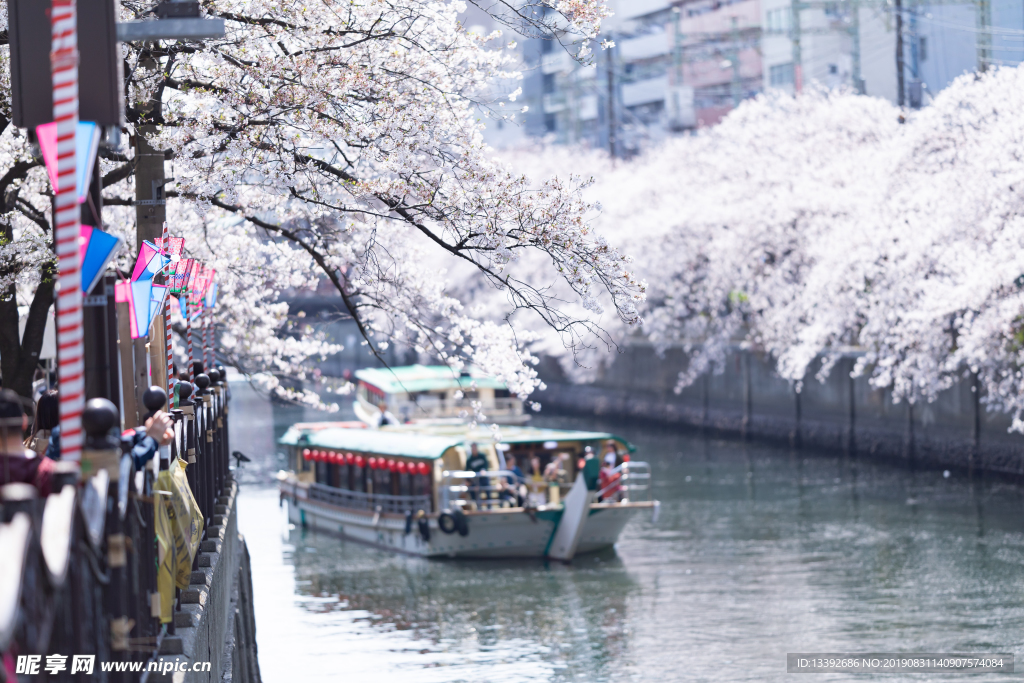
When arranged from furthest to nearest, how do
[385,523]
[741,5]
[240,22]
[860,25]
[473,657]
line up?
[741,5] < [860,25] < [385,523] < [473,657] < [240,22]

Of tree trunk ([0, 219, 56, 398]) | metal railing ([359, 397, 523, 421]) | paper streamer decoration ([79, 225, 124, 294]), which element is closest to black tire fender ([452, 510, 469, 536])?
metal railing ([359, 397, 523, 421])

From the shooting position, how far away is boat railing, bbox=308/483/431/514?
25.7 meters

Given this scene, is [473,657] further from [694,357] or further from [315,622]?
[694,357]

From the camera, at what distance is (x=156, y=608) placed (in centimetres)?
605

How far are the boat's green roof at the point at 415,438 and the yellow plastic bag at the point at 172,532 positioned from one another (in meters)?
16.8

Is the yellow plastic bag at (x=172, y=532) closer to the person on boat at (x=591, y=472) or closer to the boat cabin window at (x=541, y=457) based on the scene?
the person on boat at (x=591, y=472)

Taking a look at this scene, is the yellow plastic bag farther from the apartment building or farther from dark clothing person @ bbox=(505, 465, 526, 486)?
the apartment building

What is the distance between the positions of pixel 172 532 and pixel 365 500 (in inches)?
807

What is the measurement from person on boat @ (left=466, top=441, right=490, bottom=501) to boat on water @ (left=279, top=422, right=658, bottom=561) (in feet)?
0.06

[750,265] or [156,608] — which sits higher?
Result: [750,265]

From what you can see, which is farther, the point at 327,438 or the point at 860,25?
the point at 860,25

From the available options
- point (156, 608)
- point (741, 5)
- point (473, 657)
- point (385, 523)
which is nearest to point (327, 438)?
point (385, 523)

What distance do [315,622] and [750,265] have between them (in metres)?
23.4

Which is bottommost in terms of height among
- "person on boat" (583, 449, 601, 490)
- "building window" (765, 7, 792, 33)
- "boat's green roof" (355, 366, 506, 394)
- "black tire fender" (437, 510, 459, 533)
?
"black tire fender" (437, 510, 459, 533)
